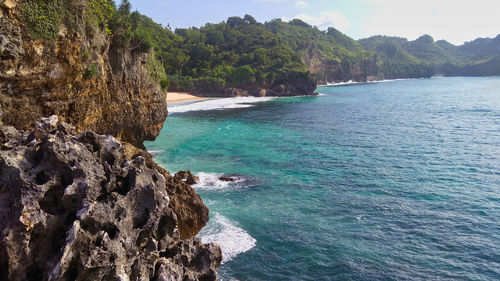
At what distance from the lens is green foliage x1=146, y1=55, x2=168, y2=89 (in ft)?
88.8

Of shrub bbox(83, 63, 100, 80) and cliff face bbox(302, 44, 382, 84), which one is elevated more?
cliff face bbox(302, 44, 382, 84)

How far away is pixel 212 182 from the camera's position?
2636 cm

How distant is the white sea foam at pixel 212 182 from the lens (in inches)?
997

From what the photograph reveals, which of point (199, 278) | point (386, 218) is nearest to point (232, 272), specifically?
point (199, 278)

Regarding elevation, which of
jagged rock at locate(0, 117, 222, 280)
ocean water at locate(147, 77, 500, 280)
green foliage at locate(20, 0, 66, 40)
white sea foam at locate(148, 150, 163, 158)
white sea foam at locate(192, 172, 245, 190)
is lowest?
ocean water at locate(147, 77, 500, 280)

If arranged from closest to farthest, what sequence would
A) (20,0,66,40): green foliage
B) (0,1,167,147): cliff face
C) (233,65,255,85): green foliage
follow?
(0,1,167,147): cliff face → (20,0,66,40): green foliage → (233,65,255,85): green foliage

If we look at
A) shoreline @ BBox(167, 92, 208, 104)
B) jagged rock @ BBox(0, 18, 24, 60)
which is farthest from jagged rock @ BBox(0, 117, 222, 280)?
shoreline @ BBox(167, 92, 208, 104)

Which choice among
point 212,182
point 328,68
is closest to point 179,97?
point 212,182

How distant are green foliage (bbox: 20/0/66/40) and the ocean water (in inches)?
493

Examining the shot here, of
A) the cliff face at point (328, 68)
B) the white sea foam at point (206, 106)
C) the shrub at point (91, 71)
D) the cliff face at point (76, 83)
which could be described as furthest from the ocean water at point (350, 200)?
the cliff face at point (328, 68)

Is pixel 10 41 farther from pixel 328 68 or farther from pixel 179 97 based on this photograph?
pixel 328 68

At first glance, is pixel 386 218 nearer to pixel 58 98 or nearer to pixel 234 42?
pixel 58 98

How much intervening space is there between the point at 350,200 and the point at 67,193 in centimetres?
1837

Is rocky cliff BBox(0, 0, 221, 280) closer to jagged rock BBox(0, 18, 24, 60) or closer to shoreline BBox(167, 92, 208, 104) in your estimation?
jagged rock BBox(0, 18, 24, 60)
